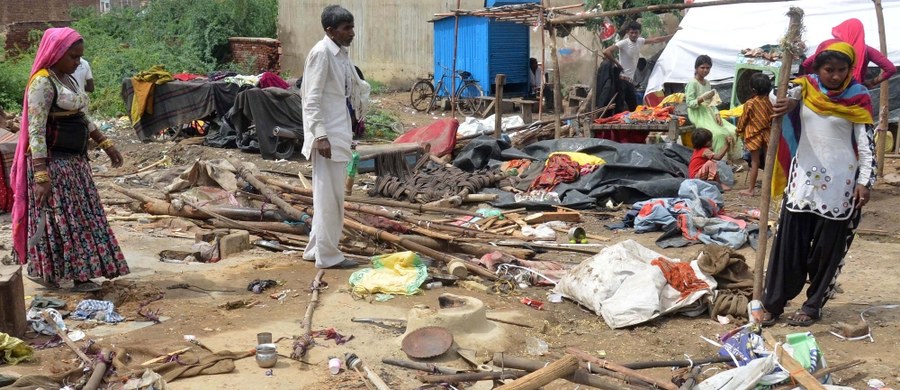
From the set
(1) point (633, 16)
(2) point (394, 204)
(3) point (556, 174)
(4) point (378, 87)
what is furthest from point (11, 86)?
(3) point (556, 174)

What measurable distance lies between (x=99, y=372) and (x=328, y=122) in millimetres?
2427

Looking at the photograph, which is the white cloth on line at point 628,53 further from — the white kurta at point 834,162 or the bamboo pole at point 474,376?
the bamboo pole at point 474,376

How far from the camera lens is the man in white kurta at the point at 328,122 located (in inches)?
227

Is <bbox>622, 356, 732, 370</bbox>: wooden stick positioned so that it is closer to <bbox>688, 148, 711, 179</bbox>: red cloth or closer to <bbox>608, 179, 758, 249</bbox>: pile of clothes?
<bbox>608, 179, 758, 249</bbox>: pile of clothes

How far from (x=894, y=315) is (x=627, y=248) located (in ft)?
5.26

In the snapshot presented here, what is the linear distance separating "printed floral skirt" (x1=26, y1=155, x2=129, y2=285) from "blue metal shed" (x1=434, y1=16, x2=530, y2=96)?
13423mm

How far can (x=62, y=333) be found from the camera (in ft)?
14.8

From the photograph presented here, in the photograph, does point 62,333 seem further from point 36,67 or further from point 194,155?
point 194,155

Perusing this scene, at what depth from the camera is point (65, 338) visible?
4.42 metres

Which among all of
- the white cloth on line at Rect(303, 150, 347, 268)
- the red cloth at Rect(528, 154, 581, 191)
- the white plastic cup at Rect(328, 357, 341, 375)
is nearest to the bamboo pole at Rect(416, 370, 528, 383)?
the white plastic cup at Rect(328, 357, 341, 375)

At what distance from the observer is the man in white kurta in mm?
5773

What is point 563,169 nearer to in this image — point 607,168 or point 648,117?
point 607,168

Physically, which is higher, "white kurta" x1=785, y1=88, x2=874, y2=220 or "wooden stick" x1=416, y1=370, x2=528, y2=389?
"white kurta" x1=785, y1=88, x2=874, y2=220

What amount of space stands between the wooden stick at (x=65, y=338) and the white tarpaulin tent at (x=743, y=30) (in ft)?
36.5
